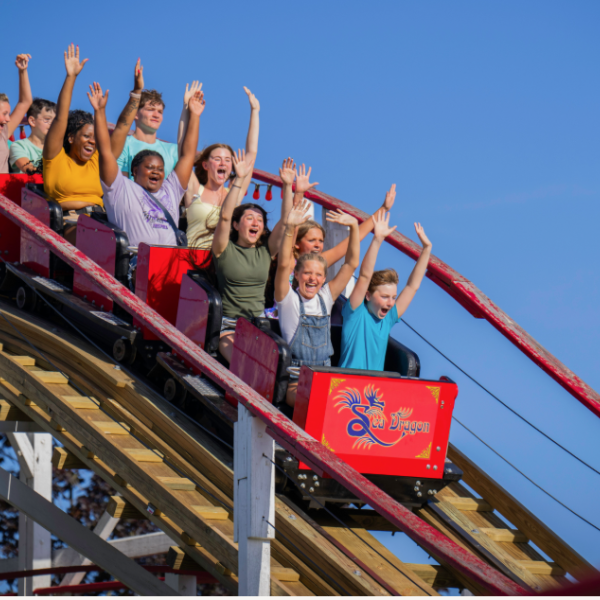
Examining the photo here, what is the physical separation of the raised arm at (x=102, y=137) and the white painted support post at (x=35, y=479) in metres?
1.75

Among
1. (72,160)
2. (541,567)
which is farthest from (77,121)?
(541,567)

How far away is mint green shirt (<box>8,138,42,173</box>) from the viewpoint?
19.2ft

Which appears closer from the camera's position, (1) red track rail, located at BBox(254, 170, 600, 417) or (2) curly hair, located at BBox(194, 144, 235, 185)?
(1) red track rail, located at BBox(254, 170, 600, 417)

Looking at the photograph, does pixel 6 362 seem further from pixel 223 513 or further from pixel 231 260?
pixel 223 513

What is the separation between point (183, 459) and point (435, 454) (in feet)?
3.39

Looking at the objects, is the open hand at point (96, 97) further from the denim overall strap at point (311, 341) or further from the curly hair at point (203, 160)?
the denim overall strap at point (311, 341)

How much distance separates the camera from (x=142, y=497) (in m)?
3.32

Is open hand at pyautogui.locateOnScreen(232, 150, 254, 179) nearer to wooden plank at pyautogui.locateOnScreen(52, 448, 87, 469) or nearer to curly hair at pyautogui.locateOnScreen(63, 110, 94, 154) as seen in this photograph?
curly hair at pyautogui.locateOnScreen(63, 110, 94, 154)

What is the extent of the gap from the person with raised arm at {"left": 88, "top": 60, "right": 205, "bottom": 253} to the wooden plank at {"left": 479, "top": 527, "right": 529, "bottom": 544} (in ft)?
7.52

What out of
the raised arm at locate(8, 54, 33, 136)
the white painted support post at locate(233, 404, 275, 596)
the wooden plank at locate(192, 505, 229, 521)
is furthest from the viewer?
the raised arm at locate(8, 54, 33, 136)

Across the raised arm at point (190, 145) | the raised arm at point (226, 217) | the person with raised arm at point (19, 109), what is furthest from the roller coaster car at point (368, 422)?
the person with raised arm at point (19, 109)

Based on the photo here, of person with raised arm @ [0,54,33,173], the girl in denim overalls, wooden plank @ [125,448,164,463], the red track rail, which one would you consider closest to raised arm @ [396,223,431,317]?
the red track rail

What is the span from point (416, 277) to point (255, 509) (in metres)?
1.98

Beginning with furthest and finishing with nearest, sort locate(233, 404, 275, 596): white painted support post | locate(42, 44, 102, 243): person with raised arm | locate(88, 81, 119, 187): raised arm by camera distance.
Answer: locate(42, 44, 102, 243): person with raised arm < locate(88, 81, 119, 187): raised arm < locate(233, 404, 275, 596): white painted support post
